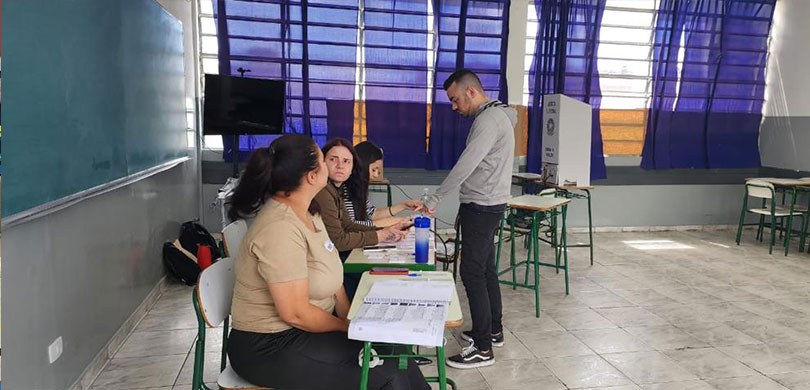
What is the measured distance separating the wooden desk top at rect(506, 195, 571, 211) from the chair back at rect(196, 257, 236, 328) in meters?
2.18

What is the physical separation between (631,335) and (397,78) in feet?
11.7

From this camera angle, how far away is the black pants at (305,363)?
64.2 inches

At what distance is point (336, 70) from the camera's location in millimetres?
5734

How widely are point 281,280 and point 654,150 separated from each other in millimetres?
6121

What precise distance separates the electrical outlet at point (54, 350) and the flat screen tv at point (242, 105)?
2.80m

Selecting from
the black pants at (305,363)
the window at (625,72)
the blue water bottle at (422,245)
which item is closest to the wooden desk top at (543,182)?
the window at (625,72)

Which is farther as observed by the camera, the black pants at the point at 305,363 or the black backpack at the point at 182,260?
the black backpack at the point at 182,260

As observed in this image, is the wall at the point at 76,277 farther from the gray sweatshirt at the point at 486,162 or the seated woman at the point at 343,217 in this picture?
the gray sweatshirt at the point at 486,162

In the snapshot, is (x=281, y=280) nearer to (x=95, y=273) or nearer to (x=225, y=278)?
(x=225, y=278)

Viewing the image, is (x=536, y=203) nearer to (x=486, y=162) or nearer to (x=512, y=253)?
(x=512, y=253)

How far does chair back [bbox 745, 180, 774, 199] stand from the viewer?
577cm

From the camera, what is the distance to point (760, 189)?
5.89 meters

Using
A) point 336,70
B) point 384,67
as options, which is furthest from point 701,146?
point 336,70

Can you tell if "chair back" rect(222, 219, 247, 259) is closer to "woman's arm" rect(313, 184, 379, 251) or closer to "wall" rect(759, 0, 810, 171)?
"woman's arm" rect(313, 184, 379, 251)
